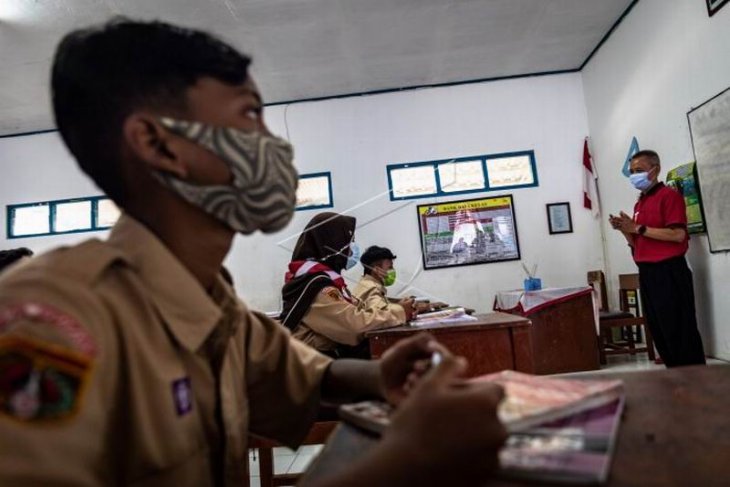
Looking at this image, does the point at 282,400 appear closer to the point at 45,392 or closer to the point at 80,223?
the point at 45,392

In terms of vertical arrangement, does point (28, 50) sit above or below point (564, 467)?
above

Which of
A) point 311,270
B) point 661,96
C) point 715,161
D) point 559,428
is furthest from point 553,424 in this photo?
point 661,96

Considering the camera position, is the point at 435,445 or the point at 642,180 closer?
the point at 435,445

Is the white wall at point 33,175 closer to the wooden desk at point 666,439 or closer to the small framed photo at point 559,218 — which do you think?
the small framed photo at point 559,218

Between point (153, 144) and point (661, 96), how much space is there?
4.63m

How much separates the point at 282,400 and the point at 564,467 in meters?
0.57

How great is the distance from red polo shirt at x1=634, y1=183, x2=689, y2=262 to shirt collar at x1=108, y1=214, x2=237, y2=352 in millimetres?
3520

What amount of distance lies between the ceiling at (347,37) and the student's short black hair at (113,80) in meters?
3.64

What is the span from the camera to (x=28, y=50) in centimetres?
433

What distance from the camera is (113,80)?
0.71 m

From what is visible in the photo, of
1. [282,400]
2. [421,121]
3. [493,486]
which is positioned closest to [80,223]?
[421,121]

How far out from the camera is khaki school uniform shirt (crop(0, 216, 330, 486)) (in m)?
0.48

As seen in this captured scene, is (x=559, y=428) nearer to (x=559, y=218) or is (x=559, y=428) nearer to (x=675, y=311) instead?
(x=675, y=311)

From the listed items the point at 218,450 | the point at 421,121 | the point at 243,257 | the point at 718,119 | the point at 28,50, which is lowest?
the point at 218,450
